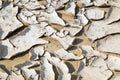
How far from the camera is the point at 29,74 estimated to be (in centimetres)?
113

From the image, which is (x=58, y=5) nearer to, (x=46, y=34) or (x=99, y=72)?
(x=46, y=34)

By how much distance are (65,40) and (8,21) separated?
24 centimetres

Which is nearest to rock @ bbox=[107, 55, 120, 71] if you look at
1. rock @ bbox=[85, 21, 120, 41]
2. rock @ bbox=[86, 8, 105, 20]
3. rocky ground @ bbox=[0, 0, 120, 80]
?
rocky ground @ bbox=[0, 0, 120, 80]

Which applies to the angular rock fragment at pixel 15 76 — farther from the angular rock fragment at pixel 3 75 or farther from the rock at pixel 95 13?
the rock at pixel 95 13

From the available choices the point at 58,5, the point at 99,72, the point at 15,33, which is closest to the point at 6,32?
the point at 15,33

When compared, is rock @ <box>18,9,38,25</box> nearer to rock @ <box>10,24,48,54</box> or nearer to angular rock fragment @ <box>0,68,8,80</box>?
rock @ <box>10,24,48,54</box>

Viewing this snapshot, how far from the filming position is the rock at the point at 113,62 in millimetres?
1143

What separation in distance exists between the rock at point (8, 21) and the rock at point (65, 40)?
0.16 meters

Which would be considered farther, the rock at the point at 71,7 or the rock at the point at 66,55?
the rock at the point at 71,7

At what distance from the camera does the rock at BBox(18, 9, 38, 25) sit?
4.47 feet

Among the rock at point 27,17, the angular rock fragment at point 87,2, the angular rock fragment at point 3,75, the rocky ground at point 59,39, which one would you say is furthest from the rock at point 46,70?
Result: the angular rock fragment at point 87,2

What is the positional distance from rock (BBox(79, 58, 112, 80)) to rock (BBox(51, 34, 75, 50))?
116mm

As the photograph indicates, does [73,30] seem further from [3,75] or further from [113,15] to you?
[3,75]

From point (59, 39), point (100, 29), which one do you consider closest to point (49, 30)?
point (59, 39)
